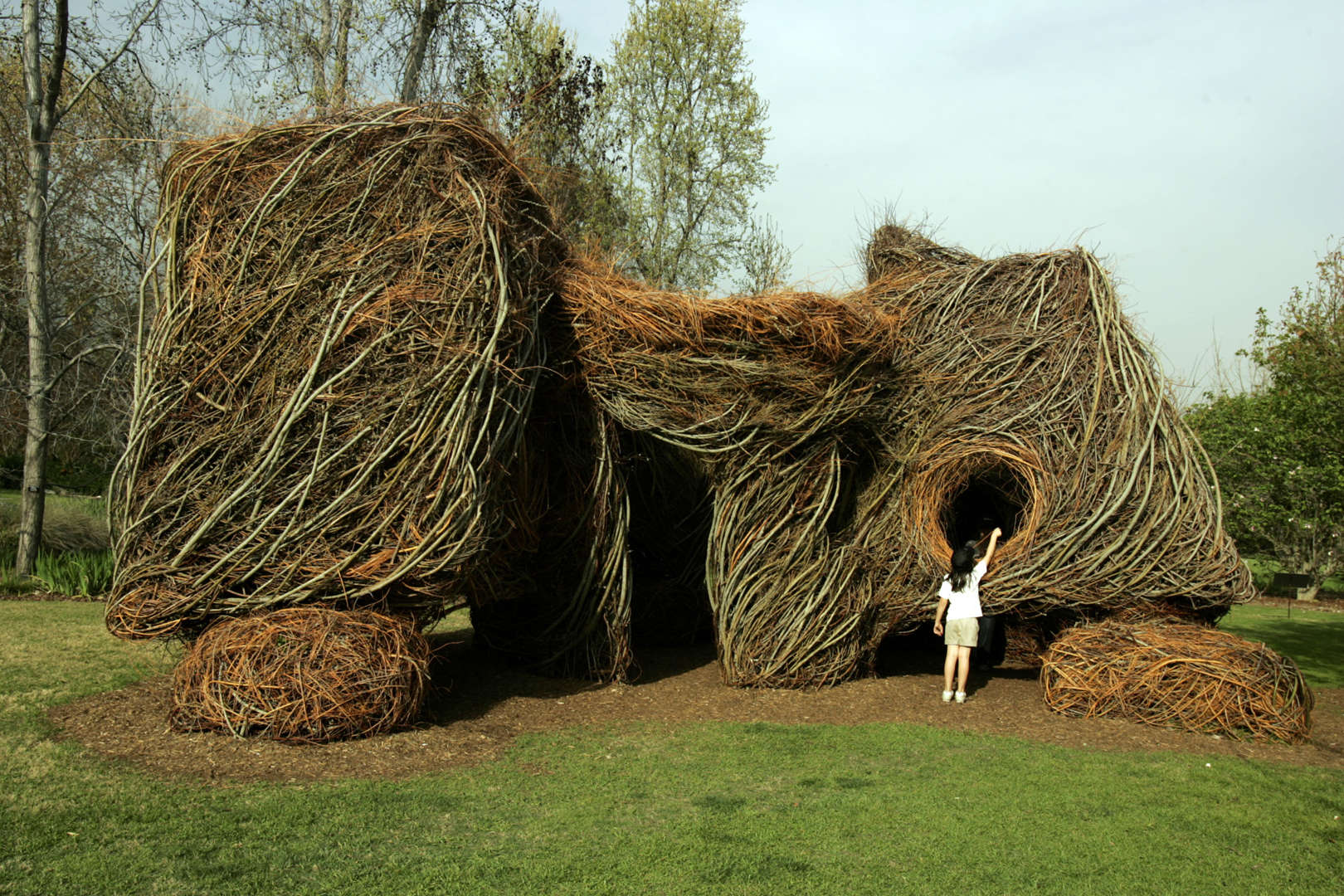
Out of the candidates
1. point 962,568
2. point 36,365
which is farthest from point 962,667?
point 36,365

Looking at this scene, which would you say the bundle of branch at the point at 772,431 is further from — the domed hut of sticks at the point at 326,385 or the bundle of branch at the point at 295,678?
the bundle of branch at the point at 295,678

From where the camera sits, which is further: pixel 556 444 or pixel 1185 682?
pixel 556 444

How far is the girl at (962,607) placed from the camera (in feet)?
24.8

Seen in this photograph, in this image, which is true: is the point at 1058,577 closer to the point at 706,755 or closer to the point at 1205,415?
the point at 706,755

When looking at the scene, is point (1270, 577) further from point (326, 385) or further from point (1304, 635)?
point (326, 385)

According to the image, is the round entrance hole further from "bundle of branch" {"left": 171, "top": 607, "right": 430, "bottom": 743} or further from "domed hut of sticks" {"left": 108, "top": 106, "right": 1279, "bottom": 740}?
"bundle of branch" {"left": 171, "top": 607, "right": 430, "bottom": 743}

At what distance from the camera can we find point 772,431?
7371mm

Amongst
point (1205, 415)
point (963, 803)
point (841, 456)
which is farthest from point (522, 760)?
point (1205, 415)

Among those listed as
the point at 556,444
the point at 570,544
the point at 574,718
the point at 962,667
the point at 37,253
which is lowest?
the point at 574,718

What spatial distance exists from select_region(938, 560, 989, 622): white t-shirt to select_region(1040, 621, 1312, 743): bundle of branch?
2.52ft

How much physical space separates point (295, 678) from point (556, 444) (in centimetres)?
270

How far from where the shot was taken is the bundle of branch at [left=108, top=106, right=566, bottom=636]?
19.2 ft

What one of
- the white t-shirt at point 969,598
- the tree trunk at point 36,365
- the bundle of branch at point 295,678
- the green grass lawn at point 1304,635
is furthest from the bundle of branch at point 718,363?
the tree trunk at point 36,365

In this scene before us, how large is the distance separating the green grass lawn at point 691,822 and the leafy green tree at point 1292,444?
18.1 feet
